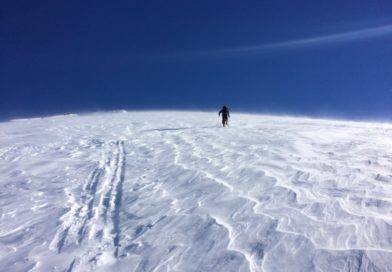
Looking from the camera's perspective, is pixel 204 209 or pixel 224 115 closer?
pixel 204 209

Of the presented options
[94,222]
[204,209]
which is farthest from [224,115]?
[94,222]

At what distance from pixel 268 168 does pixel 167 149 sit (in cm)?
640

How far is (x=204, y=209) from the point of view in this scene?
876 centimetres

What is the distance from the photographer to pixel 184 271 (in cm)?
613

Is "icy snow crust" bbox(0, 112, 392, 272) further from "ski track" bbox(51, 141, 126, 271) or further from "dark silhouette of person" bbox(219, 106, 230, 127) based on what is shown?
"dark silhouette of person" bbox(219, 106, 230, 127)

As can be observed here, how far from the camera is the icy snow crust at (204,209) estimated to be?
6.43 metres

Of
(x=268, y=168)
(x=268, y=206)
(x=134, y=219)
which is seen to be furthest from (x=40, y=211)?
(x=268, y=168)

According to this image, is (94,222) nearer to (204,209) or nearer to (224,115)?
(204,209)

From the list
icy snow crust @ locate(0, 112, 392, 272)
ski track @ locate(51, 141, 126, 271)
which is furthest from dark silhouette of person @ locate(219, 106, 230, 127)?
ski track @ locate(51, 141, 126, 271)

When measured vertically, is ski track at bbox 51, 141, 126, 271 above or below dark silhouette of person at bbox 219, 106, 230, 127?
below

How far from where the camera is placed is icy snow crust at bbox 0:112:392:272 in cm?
643

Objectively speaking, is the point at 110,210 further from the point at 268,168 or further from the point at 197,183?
the point at 268,168

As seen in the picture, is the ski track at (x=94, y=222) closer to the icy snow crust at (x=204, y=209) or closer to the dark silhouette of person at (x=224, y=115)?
the icy snow crust at (x=204, y=209)

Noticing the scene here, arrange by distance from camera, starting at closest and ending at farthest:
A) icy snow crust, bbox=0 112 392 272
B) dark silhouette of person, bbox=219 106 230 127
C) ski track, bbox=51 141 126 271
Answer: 1. icy snow crust, bbox=0 112 392 272
2. ski track, bbox=51 141 126 271
3. dark silhouette of person, bbox=219 106 230 127
